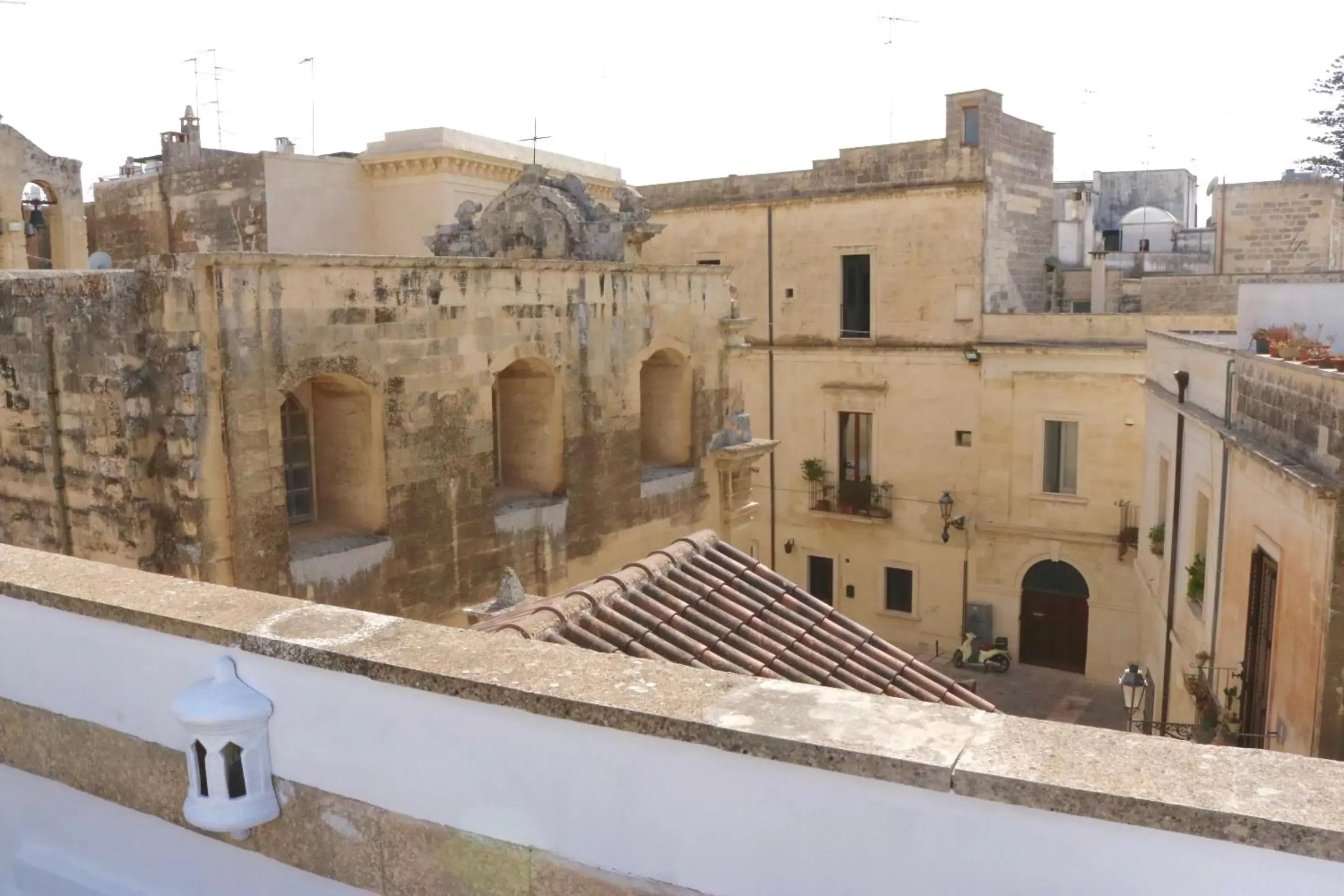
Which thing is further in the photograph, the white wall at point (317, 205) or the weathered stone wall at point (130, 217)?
the weathered stone wall at point (130, 217)

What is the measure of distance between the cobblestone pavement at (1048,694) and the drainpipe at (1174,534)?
3405 mm

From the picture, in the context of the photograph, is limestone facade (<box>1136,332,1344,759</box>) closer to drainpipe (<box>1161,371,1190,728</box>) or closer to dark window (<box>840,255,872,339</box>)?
drainpipe (<box>1161,371,1190,728</box>)

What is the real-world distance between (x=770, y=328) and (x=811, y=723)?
20620 millimetres

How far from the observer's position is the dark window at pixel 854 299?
2150 centimetres

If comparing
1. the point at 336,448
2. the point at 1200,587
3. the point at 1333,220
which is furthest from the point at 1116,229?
the point at 336,448

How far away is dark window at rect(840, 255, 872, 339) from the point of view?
70.5 feet

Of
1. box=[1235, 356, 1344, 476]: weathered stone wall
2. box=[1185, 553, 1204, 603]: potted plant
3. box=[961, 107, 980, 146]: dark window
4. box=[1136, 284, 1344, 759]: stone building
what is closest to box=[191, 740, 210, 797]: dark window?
box=[1136, 284, 1344, 759]: stone building

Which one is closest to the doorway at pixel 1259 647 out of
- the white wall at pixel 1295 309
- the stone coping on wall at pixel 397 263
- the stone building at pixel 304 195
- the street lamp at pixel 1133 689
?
the street lamp at pixel 1133 689

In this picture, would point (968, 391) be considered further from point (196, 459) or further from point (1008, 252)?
point (196, 459)

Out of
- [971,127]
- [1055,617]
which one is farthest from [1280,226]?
[1055,617]

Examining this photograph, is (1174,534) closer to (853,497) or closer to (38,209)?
(853,497)

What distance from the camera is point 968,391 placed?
20391mm

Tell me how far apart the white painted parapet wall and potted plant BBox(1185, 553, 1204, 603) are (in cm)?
1084

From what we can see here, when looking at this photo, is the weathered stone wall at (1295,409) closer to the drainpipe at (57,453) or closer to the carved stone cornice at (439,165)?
the drainpipe at (57,453)
